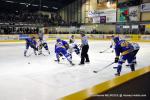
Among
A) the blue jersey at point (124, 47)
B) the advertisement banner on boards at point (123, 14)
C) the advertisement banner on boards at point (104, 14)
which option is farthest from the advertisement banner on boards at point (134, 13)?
the blue jersey at point (124, 47)

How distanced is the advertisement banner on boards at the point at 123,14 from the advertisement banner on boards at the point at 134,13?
→ 0.53 meters

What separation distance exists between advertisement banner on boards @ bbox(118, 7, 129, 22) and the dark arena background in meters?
0.09

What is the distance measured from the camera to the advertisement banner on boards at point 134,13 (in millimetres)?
25403

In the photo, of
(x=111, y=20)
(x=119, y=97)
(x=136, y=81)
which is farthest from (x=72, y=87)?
(x=111, y=20)

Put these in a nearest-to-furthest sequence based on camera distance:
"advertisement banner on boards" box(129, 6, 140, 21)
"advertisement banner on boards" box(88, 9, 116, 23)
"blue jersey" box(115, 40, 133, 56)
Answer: "blue jersey" box(115, 40, 133, 56), "advertisement banner on boards" box(129, 6, 140, 21), "advertisement banner on boards" box(88, 9, 116, 23)

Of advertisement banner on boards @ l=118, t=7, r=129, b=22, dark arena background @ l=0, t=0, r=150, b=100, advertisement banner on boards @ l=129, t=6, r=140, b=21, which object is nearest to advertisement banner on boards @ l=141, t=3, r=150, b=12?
dark arena background @ l=0, t=0, r=150, b=100

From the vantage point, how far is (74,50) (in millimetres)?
8617

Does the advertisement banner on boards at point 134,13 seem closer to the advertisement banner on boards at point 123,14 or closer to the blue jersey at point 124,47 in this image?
the advertisement banner on boards at point 123,14

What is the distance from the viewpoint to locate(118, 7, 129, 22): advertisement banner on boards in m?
26.2

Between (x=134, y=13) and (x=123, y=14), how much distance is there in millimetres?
1470

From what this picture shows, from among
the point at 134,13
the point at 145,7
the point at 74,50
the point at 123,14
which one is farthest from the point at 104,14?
the point at 74,50

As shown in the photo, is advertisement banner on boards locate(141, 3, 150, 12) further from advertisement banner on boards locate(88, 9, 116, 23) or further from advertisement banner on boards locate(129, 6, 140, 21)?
advertisement banner on boards locate(88, 9, 116, 23)

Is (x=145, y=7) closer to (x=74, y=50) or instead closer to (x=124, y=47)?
(x=74, y=50)

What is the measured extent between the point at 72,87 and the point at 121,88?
253cm
